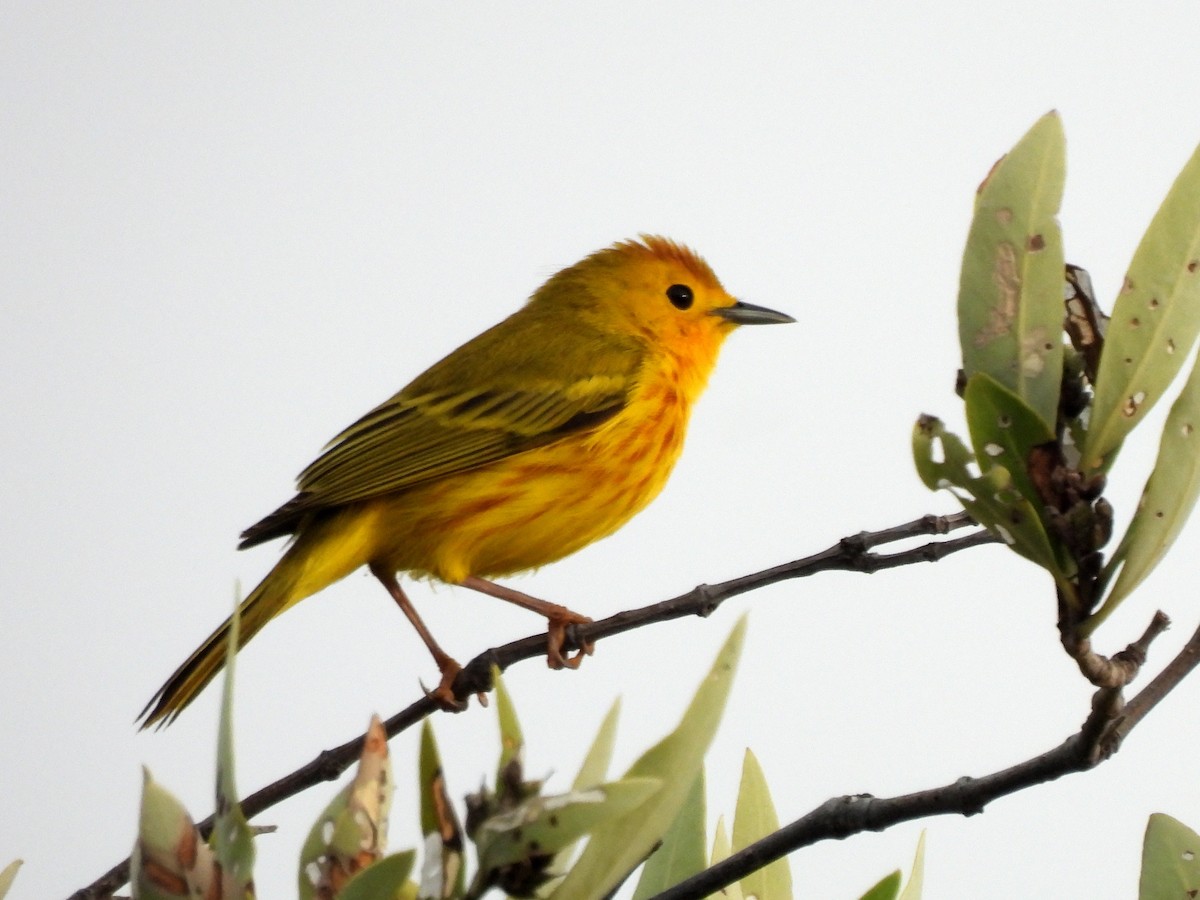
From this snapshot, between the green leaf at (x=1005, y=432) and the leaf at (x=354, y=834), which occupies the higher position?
the green leaf at (x=1005, y=432)

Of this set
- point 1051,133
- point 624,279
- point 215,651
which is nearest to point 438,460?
point 215,651

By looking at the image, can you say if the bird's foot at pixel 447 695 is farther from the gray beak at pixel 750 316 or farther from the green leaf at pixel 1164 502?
the green leaf at pixel 1164 502

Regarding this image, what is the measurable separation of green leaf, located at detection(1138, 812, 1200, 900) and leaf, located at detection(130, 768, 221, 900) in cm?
76

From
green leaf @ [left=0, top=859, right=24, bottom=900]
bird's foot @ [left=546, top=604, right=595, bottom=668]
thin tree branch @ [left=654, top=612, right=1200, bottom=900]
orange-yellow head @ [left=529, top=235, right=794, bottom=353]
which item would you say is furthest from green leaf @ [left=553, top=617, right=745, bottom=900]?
orange-yellow head @ [left=529, top=235, right=794, bottom=353]

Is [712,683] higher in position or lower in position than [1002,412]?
lower

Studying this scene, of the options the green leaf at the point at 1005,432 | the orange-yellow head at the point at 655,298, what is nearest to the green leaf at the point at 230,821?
the green leaf at the point at 1005,432

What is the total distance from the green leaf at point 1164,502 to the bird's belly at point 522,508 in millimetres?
2146

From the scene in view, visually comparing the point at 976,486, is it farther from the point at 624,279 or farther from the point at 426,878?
the point at 624,279

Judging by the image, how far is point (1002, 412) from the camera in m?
1.07

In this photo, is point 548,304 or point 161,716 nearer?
point 161,716

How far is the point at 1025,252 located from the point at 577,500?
86.9 inches

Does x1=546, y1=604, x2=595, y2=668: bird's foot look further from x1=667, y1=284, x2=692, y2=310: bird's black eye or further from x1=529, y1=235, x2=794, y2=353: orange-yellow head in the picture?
x1=667, y1=284, x2=692, y2=310: bird's black eye

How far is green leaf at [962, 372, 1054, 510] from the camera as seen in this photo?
41.7 inches

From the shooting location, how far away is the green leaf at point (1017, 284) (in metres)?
1.11
